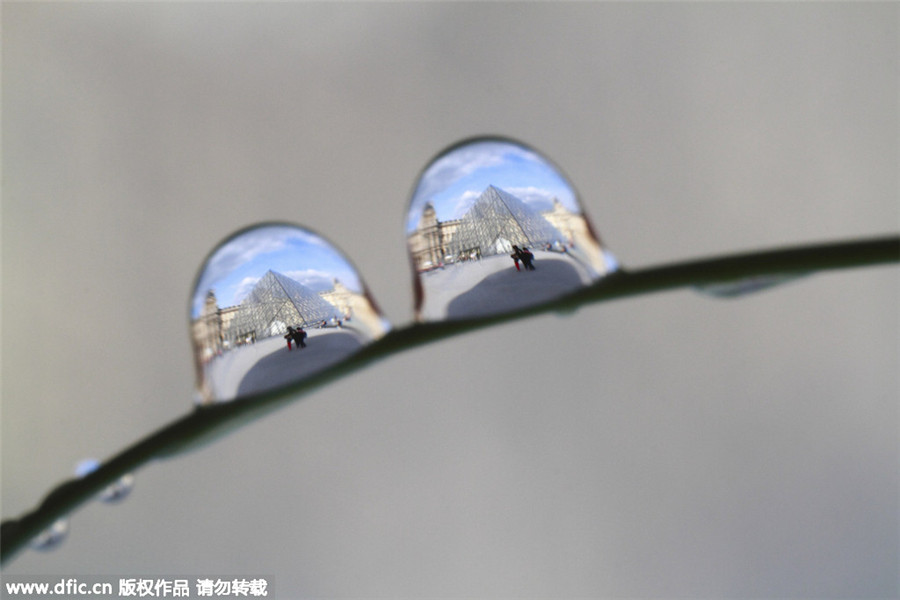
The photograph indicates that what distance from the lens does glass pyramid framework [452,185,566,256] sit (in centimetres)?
31

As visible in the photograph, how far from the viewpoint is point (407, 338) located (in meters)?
0.20

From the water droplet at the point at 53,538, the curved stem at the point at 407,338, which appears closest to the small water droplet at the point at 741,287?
the curved stem at the point at 407,338

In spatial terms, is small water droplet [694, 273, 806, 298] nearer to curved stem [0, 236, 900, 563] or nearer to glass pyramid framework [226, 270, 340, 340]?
curved stem [0, 236, 900, 563]

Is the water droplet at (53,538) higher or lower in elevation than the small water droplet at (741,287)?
lower

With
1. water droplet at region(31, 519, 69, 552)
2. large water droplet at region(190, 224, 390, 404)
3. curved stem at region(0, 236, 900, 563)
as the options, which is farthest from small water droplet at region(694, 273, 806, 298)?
water droplet at region(31, 519, 69, 552)

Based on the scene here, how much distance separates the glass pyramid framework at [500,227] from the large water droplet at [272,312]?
0.06m

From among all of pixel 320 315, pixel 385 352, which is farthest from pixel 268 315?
pixel 385 352

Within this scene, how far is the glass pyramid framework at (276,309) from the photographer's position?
30 cm

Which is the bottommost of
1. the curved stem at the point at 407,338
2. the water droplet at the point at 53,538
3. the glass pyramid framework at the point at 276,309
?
the water droplet at the point at 53,538

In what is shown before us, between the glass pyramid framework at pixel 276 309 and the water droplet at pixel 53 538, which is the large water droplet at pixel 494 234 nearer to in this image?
the glass pyramid framework at pixel 276 309

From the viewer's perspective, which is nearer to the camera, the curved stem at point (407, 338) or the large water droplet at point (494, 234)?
the curved stem at point (407, 338)

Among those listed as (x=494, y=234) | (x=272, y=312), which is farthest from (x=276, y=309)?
(x=494, y=234)

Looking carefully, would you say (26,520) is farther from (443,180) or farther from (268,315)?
(443,180)

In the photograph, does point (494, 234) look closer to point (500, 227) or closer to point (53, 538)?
point (500, 227)
